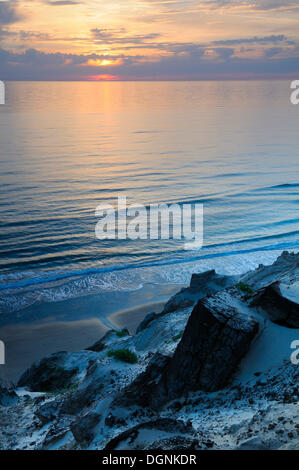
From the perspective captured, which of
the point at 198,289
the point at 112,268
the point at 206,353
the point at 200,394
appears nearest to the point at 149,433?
the point at 200,394

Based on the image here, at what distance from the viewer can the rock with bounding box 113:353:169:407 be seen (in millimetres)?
10539

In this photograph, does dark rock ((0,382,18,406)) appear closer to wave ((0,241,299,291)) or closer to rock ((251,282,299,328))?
rock ((251,282,299,328))

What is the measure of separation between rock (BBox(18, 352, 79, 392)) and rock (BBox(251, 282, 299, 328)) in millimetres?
8192

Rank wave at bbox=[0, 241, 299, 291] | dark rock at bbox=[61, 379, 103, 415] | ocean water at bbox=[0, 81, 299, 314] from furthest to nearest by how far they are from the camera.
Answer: ocean water at bbox=[0, 81, 299, 314], wave at bbox=[0, 241, 299, 291], dark rock at bbox=[61, 379, 103, 415]

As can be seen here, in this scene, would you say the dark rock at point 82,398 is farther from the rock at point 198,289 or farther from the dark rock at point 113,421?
the rock at point 198,289

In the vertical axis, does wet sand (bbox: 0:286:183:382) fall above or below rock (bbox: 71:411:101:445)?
below

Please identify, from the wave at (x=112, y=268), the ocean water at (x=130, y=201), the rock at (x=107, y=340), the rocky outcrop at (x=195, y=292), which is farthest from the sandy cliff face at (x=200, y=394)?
the wave at (x=112, y=268)

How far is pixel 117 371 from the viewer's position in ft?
41.8

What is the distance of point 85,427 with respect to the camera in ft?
32.2

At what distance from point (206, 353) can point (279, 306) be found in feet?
8.31

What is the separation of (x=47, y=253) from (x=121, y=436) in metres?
22.5

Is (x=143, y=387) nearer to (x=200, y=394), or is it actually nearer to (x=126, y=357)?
(x=200, y=394)

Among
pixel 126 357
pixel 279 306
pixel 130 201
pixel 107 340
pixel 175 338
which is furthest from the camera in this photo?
pixel 130 201

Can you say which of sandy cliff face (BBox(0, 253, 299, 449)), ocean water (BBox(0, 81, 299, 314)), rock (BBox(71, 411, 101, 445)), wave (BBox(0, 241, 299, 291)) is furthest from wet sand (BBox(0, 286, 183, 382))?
rock (BBox(71, 411, 101, 445))
